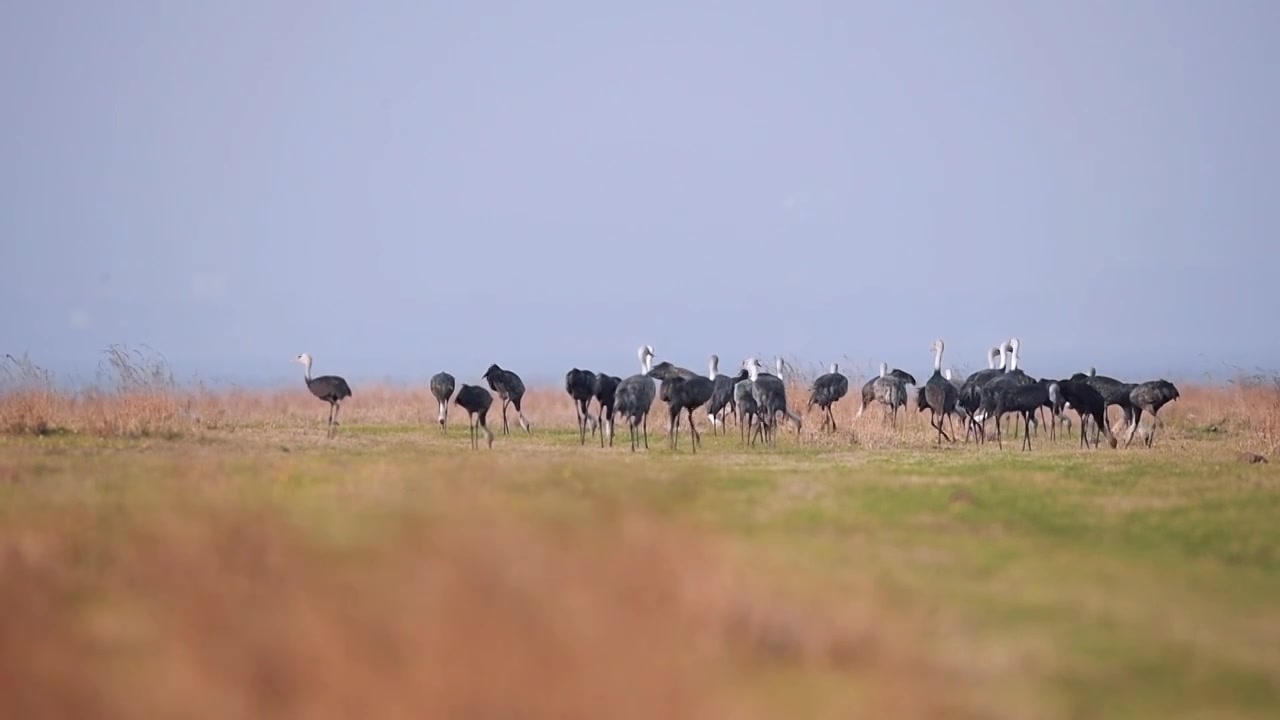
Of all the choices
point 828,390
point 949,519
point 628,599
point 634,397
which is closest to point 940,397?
point 828,390

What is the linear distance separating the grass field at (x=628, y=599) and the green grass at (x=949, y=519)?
4 centimetres

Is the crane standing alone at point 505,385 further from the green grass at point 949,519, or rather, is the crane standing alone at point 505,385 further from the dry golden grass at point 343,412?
the green grass at point 949,519

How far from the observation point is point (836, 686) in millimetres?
Answer: 8945

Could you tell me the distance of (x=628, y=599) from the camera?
7.91 meters

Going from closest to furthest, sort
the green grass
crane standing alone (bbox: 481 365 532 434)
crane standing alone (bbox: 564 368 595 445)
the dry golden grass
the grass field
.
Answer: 1. the grass field
2. the green grass
3. the dry golden grass
4. crane standing alone (bbox: 564 368 595 445)
5. crane standing alone (bbox: 481 365 532 434)

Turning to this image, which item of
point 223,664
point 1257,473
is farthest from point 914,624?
point 1257,473

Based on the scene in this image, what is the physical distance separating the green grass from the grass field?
0.04 m

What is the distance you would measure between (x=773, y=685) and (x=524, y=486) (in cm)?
742

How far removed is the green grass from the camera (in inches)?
366

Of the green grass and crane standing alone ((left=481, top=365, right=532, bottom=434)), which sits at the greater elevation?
crane standing alone ((left=481, top=365, right=532, bottom=434))

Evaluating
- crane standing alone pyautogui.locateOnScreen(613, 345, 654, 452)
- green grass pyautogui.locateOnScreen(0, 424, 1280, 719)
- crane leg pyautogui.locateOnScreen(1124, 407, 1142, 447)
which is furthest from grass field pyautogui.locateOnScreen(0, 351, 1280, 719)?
crane leg pyautogui.locateOnScreen(1124, 407, 1142, 447)

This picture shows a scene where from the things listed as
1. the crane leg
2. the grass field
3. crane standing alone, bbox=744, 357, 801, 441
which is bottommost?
the grass field

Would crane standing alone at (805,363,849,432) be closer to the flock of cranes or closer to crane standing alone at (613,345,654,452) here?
the flock of cranes

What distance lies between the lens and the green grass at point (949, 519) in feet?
30.5
